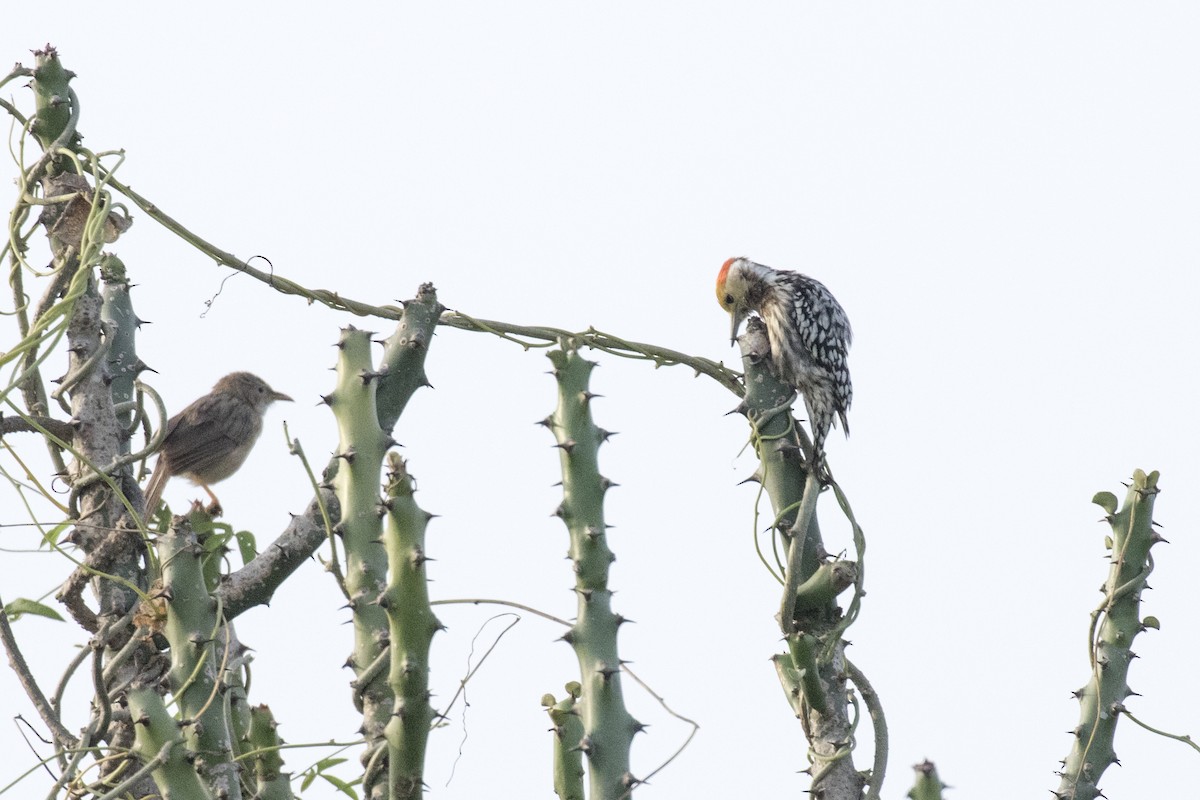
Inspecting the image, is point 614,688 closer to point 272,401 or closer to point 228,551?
point 228,551

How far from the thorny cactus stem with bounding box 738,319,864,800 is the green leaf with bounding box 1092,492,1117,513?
714 millimetres

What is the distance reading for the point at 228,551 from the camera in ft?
13.2

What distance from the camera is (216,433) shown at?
6.10 m

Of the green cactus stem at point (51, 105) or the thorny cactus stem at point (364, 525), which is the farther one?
the green cactus stem at point (51, 105)

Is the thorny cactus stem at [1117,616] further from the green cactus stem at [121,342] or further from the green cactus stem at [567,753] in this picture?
the green cactus stem at [121,342]

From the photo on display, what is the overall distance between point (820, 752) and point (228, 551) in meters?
1.78

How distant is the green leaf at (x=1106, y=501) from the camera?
4.05m

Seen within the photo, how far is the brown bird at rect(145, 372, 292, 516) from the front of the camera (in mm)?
5914

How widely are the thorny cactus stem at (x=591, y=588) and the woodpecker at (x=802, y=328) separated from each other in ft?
3.69

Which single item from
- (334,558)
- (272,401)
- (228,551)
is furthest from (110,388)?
(272,401)

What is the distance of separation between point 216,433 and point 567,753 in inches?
120

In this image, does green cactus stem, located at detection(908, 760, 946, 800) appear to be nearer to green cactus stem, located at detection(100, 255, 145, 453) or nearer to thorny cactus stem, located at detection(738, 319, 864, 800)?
thorny cactus stem, located at detection(738, 319, 864, 800)

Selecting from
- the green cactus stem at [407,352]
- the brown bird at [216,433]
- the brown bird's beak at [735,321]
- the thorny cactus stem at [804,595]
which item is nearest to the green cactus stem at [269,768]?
the green cactus stem at [407,352]

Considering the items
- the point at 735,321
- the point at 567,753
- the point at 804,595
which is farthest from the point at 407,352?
the point at 735,321
